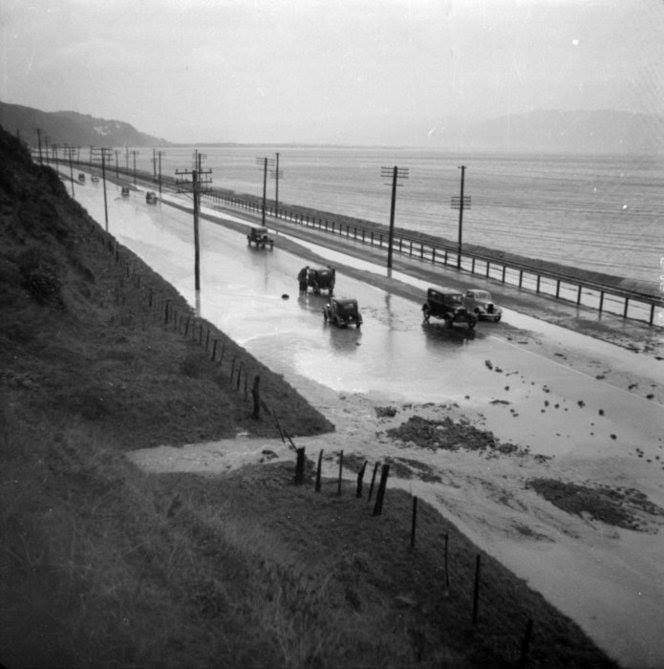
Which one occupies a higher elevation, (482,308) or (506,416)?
(482,308)

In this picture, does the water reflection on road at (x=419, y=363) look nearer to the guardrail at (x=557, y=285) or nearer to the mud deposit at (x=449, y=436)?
the mud deposit at (x=449, y=436)

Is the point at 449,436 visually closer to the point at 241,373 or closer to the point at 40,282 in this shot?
the point at 241,373

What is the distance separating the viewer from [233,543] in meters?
11.6

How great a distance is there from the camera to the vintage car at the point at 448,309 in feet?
108

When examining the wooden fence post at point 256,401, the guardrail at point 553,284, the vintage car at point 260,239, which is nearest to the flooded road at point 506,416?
the wooden fence post at point 256,401

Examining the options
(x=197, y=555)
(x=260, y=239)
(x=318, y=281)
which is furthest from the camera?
(x=260, y=239)

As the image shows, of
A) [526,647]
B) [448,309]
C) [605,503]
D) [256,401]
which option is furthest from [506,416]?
[526,647]

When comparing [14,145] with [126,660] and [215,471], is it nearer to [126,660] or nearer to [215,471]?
[215,471]

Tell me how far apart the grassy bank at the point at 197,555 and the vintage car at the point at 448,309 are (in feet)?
43.1

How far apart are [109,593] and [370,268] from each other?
143ft

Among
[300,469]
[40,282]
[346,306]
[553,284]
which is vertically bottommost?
[553,284]

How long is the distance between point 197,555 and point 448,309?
24.1 meters

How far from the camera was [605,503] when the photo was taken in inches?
636

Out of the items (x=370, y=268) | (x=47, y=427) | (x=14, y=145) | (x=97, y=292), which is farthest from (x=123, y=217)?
(x=47, y=427)
